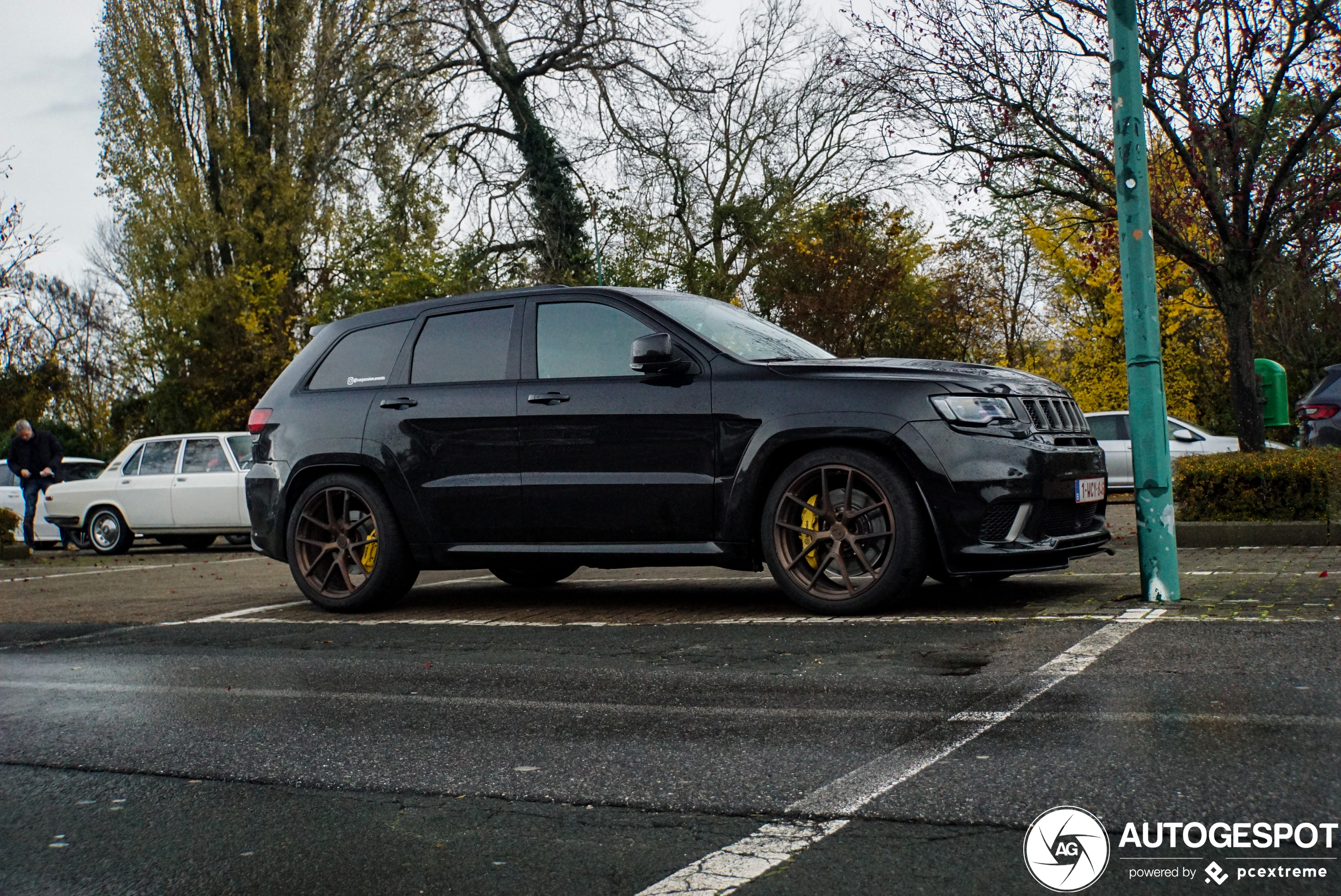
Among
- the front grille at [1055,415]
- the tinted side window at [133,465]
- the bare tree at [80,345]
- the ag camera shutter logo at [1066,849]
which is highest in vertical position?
the bare tree at [80,345]

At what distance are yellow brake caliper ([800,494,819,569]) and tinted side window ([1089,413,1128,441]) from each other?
16.1 meters

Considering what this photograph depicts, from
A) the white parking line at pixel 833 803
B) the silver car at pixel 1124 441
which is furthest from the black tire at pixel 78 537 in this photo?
the white parking line at pixel 833 803

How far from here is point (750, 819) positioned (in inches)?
131

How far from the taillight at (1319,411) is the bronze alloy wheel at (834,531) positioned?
9.52 metres

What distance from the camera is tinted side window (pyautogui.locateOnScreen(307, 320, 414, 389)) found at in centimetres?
828

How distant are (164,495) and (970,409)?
14.4m

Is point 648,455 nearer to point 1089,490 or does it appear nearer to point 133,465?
point 1089,490

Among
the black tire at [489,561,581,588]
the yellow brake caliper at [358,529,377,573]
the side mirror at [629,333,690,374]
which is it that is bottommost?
the black tire at [489,561,581,588]

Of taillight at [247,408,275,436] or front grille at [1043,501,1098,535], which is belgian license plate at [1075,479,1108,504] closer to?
front grille at [1043,501,1098,535]

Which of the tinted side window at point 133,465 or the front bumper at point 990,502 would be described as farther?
the tinted side window at point 133,465

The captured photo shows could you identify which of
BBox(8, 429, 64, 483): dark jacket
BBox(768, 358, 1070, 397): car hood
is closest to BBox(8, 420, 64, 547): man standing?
BBox(8, 429, 64, 483): dark jacket

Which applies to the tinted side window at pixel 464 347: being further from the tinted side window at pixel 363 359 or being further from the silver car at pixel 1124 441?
the silver car at pixel 1124 441

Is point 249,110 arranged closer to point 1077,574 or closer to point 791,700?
point 1077,574

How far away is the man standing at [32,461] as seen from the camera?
19219mm
